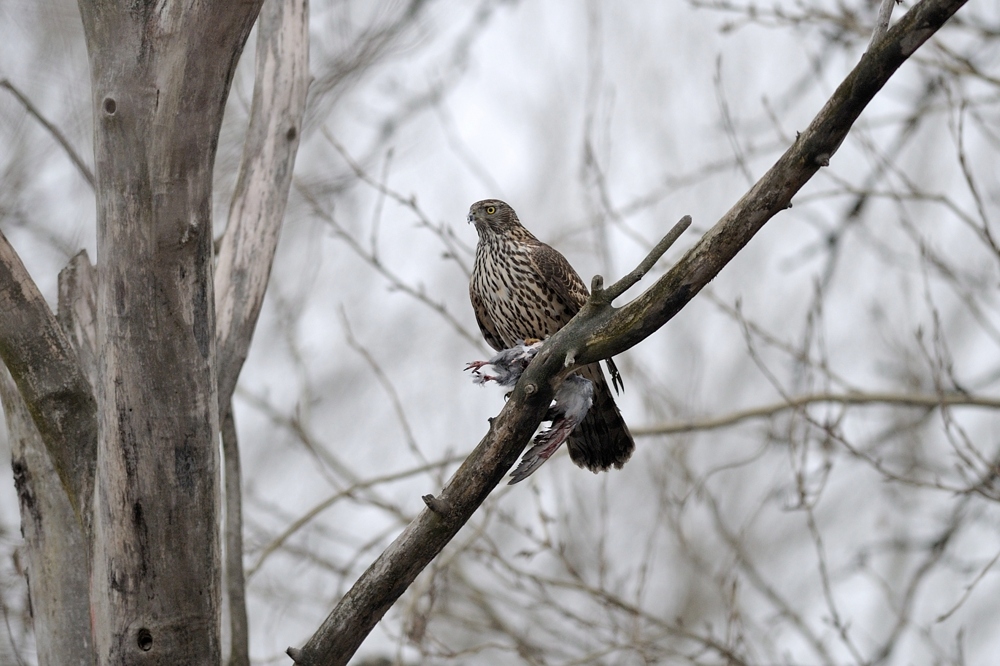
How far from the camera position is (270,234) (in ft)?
10.7

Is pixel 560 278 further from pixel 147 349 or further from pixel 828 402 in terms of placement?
pixel 147 349

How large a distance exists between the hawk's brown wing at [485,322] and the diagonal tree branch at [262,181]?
1490 mm

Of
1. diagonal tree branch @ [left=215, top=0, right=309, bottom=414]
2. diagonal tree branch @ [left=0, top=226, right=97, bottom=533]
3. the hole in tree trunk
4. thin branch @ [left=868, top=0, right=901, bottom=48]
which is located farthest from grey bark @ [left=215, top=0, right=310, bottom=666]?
thin branch @ [left=868, top=0, right=901, bottom=48]

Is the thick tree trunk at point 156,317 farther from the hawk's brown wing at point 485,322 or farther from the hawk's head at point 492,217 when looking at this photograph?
the hawk's head at point 492,217

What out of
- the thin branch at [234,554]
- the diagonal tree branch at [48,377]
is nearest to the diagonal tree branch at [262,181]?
the thin branch at [234,554]

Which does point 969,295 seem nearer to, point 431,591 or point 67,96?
point 431,591

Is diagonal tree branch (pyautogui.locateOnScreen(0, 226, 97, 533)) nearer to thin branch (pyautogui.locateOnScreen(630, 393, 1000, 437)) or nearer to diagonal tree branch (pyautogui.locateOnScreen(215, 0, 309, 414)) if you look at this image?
diagonal tree branch (pyautogui.locateOnScreen(215, 0, 309, 414))

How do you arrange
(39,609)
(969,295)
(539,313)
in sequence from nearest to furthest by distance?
(39,609), (969,295), (539,313)

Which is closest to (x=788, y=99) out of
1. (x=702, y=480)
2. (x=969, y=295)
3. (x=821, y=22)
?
(x=821, y=22)

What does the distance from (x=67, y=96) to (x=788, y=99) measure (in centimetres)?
415

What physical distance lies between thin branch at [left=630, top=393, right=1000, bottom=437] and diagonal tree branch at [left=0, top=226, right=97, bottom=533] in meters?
2.67

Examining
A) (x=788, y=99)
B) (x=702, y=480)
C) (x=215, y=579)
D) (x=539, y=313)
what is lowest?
(x=215, y=579)

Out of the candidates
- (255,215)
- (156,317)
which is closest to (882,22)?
(156,317)

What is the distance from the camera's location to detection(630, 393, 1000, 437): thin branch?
4.18 m
